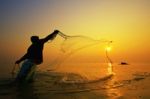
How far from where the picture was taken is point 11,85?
57.1 feet

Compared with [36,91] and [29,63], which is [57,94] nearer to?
[36,91]

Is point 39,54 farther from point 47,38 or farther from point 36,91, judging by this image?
point 36,91

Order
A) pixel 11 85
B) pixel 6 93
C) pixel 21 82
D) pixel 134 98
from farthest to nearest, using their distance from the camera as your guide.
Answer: pixel 21 82
pixel 11 85
pixel 6 93
pixel 134 98

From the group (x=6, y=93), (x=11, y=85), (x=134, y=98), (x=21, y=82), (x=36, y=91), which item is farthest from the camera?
(x=21, y=82)

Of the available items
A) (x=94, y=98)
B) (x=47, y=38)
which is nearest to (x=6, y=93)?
(x=94, y=98)

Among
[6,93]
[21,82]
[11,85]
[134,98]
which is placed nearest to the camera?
[134,98]

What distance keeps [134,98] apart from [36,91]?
16.8ft

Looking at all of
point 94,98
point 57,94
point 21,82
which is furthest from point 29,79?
point 94,98

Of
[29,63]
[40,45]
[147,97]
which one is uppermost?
[40,45]

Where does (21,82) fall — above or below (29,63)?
below

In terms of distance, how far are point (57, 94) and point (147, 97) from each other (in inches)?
171

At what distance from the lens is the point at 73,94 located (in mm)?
14727

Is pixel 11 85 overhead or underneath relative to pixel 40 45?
underneath

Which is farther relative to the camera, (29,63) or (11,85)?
(29,63)
